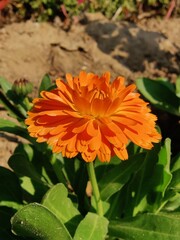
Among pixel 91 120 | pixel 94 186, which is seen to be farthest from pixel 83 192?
pixel 91 120

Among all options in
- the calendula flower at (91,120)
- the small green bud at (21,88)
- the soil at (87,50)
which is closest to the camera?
the calendula flower at (91,120)

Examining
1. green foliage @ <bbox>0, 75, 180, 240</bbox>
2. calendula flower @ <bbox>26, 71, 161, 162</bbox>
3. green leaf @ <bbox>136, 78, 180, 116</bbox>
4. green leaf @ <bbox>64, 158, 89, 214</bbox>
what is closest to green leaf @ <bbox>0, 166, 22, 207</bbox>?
green foliage @ <bbox>0, 75, 180, 240</bbox>

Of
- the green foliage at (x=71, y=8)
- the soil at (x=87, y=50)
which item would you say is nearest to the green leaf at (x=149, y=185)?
the soil at (x=87, y=50)

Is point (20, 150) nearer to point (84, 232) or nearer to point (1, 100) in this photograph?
point (1, 100)

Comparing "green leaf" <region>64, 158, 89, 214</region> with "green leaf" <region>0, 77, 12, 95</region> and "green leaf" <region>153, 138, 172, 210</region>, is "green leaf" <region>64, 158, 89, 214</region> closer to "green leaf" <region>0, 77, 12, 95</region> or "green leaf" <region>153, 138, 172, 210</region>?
"green leaf" <region>153, 138, 172, 210</region>

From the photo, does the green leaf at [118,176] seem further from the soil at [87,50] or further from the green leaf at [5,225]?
the soil at [87,50]

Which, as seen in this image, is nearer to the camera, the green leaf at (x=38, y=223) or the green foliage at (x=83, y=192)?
the green leaf at (x=38, y=223)

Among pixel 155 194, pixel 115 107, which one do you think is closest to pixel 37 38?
pixel 155 194
